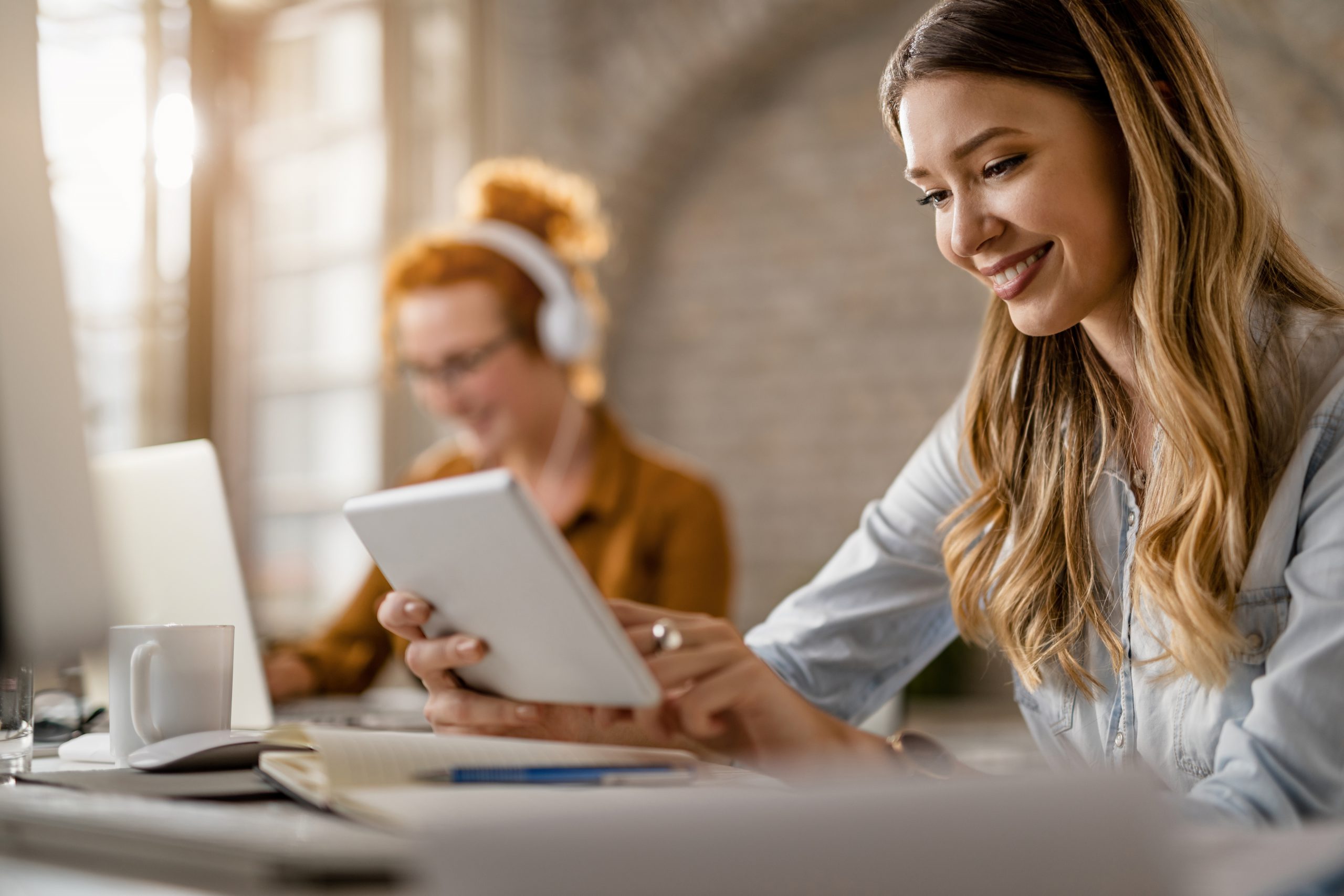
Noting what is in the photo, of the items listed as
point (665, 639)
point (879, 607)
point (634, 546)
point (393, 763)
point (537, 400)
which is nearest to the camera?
point (393, 763)

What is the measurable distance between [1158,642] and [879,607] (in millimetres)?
313

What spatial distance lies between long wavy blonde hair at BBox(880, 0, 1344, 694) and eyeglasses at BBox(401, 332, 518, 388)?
Result: 1.28 metres

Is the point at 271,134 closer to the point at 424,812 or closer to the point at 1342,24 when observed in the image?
the point at 1342,24

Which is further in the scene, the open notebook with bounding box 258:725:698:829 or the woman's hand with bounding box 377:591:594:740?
the woman's hand with bounding box 377:591:594:740

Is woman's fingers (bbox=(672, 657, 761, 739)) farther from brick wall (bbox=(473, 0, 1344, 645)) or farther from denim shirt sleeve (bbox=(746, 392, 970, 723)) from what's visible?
brick wall (bbox=(473, 0, 1344, 645))

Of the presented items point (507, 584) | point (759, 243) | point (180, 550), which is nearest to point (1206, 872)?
point (507, 584)

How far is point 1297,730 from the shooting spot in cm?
77

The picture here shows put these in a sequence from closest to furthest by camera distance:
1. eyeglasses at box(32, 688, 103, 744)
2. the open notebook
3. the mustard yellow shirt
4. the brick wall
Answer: the open notebook < eyeglasses at box(32, 688, 103, 744) < the mustard yellow shirt < the brick wall

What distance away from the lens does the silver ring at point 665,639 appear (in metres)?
0.87

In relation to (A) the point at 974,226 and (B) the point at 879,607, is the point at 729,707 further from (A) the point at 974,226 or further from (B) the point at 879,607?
(A) the point at 974,226

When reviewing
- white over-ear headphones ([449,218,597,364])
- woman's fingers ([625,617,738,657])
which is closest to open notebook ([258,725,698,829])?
woman's fingers ([625,617,738,657])

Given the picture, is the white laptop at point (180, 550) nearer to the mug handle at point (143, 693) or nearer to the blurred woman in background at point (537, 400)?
the mug handle at point (143, 693)

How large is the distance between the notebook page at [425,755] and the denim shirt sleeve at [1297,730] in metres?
0.35

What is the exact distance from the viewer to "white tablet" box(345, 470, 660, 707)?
2.25ft
